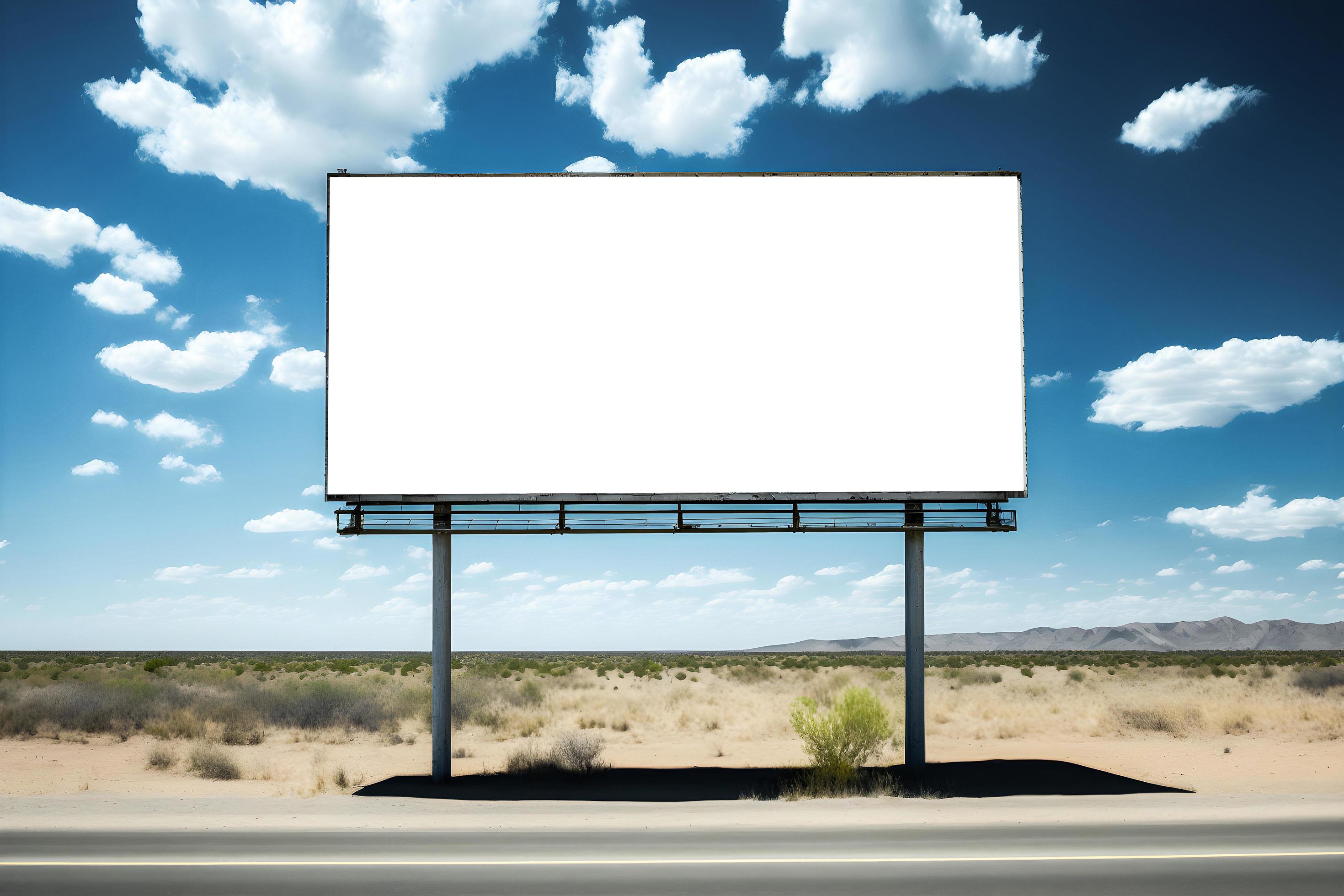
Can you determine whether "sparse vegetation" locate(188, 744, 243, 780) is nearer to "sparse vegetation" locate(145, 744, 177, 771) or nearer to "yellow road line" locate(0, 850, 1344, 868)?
"sparse vegetation" locate(145, 744, 177, 771)

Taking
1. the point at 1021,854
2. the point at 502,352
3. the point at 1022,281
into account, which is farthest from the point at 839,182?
the point at 1021,854

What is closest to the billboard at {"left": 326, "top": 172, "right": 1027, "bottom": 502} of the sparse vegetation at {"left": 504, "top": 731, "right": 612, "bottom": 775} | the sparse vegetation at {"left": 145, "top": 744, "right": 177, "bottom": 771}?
the sparse vegetation at {"left": 504, "top": 731, "right": 612, "bottom": 775}

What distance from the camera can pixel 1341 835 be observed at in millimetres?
11820

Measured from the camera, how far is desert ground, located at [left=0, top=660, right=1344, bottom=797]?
1942 centimetres

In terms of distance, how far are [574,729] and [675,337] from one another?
13.9 metres

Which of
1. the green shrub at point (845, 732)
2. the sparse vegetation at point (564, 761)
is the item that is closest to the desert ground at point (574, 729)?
the sparse vegetation at point (564, 761)

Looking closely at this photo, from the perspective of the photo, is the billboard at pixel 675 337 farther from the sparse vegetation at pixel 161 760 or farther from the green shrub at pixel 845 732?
the sparse vegetation at pixel 161 760

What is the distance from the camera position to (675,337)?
18.2 meters

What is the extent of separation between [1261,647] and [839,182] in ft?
673

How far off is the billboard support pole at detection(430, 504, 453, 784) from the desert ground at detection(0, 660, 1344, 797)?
209 centimetres

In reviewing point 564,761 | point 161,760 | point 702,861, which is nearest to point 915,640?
point 564,761

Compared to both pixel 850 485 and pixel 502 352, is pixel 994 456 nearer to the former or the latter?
pixel 850 485

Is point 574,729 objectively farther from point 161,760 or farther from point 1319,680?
point 1319,680

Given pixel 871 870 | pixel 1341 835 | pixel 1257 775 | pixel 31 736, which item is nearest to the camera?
pixel 871 870
